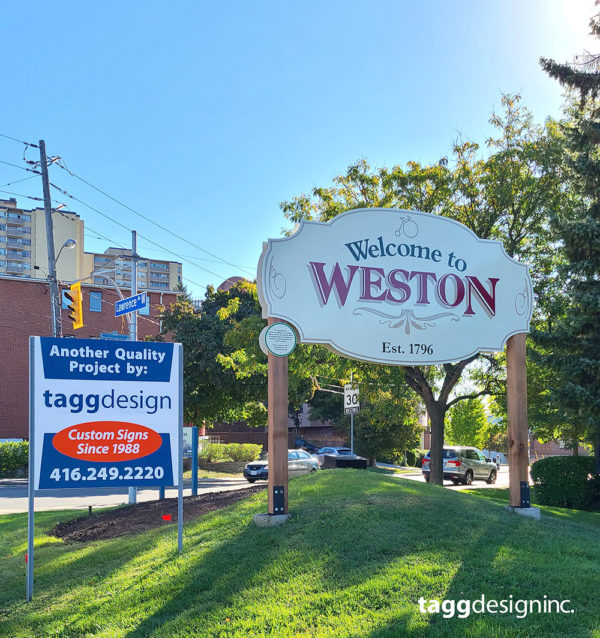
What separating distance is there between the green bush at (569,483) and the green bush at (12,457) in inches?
922

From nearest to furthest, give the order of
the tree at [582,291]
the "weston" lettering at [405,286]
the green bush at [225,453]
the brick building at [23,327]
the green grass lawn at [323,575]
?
the green grass lawn at [323,575] → the "weston" lettering at [405,286] → the tree at [582,291] → the green bush at [225,453] → the brick building at [23,327]

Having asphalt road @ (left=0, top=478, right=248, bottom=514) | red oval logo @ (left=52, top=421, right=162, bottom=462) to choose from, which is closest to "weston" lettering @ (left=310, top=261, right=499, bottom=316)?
red oval logo @ (left=52, top=421, right=162, bottom=462)

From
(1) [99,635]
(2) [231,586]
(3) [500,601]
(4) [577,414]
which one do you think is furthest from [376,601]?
(4) [577,414]

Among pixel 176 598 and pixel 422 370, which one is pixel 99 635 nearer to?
pixel 176 598

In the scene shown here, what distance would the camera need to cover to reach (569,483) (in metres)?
17.4

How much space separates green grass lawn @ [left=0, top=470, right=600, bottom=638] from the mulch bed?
105 cm

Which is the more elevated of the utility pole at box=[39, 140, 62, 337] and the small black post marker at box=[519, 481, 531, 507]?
the utility pole at box=[39, 140, 62, 337]

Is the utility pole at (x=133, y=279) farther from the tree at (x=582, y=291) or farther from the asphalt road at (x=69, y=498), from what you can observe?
the tree at (x=582, y=291)

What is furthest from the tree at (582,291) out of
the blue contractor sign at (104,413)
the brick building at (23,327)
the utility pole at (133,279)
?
the brick building at (23,327)

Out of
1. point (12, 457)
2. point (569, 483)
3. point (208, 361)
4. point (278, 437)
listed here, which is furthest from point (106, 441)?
point (12, 457)

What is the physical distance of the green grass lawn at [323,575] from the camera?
506 centimetres

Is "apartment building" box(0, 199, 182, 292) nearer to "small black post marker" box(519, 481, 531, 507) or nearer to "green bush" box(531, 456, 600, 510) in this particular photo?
"green bush" box(531, 456, 600, 510)

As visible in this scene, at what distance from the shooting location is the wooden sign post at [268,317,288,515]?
27.0 ft

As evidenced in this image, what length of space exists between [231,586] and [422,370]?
12.6m
